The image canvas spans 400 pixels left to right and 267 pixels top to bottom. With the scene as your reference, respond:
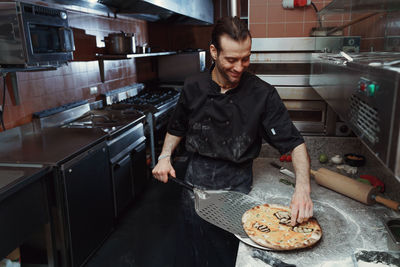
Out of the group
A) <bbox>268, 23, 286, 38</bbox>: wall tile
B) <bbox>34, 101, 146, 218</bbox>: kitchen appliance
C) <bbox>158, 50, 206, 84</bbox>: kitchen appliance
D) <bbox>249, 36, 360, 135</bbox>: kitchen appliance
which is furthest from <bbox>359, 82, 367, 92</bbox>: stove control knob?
<bbox>158, 50, 206, 84</bbox>: kitchen appliance

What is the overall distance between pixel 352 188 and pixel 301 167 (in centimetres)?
27

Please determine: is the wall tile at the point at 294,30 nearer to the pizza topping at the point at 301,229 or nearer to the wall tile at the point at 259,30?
the wall tile at the point at 259,30

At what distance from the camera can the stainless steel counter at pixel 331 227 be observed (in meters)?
1.15

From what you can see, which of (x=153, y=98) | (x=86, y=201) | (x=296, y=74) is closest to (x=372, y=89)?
(x=296, y=74)

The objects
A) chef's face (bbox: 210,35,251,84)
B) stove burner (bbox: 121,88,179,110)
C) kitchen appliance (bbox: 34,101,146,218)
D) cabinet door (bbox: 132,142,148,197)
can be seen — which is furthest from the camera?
stove burner (bbox: 121,88,179,110)

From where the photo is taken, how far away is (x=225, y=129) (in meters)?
1.80

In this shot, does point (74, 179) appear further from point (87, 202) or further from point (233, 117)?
point (233, 117)

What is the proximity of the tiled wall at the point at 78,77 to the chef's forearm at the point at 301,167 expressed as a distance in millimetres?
2247

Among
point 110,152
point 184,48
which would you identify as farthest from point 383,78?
point 184,48

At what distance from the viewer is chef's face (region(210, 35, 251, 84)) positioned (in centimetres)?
158

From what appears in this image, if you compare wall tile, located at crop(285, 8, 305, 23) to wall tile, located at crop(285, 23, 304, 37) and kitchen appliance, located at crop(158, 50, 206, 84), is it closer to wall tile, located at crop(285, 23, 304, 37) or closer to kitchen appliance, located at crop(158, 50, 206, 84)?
wall tile, located at crop(285, 23, 304, 37)

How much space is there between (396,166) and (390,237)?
25.0 inches

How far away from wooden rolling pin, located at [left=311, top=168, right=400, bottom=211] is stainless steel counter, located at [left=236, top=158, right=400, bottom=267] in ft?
0.08

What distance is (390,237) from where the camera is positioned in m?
1.23
